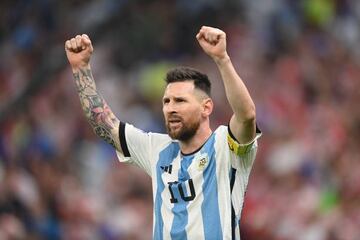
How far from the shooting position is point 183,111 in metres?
8.15

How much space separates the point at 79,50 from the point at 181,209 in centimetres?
128

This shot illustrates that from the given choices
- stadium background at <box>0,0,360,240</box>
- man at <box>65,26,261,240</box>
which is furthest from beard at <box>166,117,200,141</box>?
stadium background at <box>0,0,360,240</box>

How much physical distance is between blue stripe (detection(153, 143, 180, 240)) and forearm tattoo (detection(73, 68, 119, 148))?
396mm

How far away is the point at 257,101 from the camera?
15.3m

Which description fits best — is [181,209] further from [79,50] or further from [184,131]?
[79,50]

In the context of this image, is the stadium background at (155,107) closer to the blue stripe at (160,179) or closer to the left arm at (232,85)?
the blue stripe at (160,179)

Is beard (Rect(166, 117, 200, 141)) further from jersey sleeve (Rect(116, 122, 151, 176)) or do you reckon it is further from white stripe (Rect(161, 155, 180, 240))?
jersey sleeve (Rect(116, 122, 151, 176))

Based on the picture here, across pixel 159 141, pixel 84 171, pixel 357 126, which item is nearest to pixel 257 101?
pixel 357 126

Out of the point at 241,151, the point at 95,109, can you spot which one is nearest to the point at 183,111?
the point at 241,151

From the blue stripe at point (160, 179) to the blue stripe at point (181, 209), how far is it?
97 millimetres

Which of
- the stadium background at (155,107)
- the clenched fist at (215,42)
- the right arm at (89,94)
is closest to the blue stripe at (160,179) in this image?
the right arm at (89,94)

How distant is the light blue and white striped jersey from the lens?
799cm

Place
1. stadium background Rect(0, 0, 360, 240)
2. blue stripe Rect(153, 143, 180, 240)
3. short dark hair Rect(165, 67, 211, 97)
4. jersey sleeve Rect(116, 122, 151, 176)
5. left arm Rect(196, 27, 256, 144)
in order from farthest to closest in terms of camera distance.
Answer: stadium background Rect(0, 0, 360, 240) < jersey sleeve Rect(116, 122, 151, 176) < short dark hair Rect(165, 67, 211, 97) < blue stripe Rect(153, 143, 180, 240) < left arm Rect(196, 27, 256, 144)

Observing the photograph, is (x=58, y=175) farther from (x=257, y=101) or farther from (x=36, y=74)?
(x=257, y=101)
